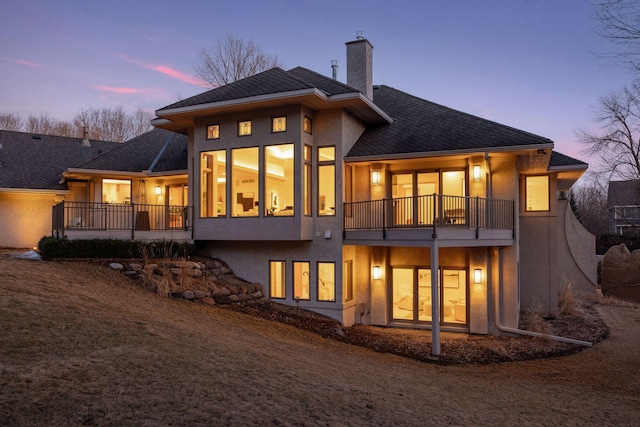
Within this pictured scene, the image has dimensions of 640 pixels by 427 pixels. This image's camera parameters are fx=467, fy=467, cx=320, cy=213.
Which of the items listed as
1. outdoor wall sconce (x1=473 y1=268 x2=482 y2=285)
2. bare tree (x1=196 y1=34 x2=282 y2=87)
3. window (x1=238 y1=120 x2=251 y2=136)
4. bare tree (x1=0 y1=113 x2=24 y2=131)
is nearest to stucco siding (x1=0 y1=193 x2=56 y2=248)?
window (x1=238 y1=120 x2=251 y2=136)

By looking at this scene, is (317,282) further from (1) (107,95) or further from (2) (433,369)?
(1) (107,95)

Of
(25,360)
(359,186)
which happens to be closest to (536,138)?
(359,186)

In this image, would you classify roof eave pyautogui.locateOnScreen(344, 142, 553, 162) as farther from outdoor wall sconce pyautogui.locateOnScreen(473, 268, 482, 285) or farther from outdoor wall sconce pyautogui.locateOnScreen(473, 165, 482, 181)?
outdoor wall sconce pyautogui.locateOnScreen(473, 268, 482, 285)

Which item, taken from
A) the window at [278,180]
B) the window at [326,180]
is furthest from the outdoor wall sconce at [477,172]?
the window at [278,180]

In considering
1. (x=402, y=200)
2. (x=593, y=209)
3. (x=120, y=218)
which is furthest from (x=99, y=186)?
(x=593, y=209)

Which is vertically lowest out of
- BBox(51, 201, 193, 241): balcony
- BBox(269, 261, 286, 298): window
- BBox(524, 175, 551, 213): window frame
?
BBox(269, 261, 286, 298): window

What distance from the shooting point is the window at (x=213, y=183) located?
14.4 m

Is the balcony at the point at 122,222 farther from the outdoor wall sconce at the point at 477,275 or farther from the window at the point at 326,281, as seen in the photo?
the outdoor wall sconce at the point at 477,275

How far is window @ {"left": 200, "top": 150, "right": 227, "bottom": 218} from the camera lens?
1435cm

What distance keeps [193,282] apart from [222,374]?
279 inches

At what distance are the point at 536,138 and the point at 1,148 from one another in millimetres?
21431

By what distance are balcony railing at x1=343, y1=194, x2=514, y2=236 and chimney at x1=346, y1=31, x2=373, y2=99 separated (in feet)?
14.4

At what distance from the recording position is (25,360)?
580 centimetres

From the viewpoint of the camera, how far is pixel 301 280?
1402cm
